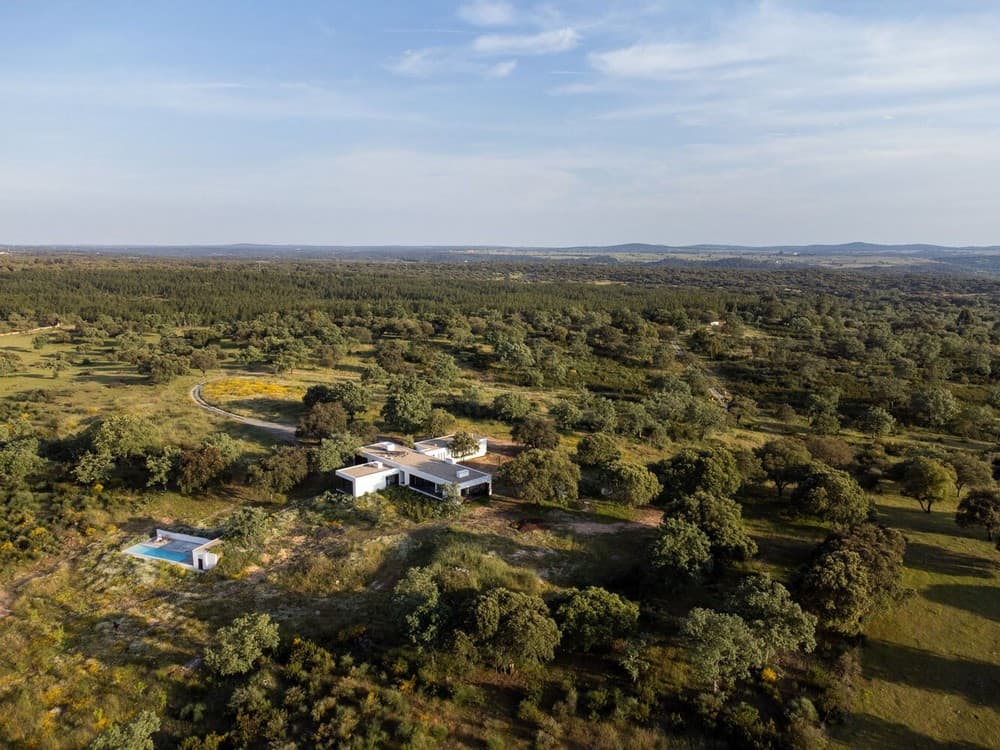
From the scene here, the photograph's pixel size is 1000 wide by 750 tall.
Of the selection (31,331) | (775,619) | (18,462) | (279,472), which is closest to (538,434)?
(279,472)

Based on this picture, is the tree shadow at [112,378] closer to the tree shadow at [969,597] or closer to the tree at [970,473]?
the tree shadow at [969,597]

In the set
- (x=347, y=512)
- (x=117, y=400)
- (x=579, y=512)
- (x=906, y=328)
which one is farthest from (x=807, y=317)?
(x=117, y=400)

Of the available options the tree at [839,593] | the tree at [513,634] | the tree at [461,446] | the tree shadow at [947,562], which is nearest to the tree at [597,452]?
the tree at [461,446]

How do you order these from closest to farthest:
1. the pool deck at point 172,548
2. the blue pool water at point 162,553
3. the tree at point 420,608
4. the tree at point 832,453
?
the tree at point 420,608 → the pool deck at point 172,548 → the blue pool water at point 162,553 → the tree at point 832,453

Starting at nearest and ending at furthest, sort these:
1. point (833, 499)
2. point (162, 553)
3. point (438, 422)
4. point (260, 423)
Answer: point (162, 553)
point (833, 499)
point (438, 422)
point (260, 423)

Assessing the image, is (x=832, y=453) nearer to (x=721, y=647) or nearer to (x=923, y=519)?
(x=923, y=519)

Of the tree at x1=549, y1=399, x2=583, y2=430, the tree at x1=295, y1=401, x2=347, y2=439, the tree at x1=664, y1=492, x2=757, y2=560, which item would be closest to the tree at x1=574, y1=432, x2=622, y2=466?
the tree at x1=549, y1=399, x2=583, y2=430
